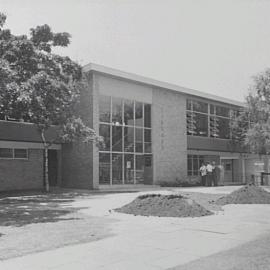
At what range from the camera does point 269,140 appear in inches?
1153

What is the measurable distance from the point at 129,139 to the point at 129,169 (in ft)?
6.29

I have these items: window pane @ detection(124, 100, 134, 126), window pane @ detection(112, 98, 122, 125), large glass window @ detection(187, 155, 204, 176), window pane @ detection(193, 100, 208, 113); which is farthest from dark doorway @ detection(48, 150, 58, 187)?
window pane @ detection(193, 100, 208, 113)

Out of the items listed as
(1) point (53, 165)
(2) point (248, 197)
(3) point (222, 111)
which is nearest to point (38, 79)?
(2) point (248, 197)

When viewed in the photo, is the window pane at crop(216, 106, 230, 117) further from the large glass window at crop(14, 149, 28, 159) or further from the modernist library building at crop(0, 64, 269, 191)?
the large glass window at crop(14, 149, 28, 159)

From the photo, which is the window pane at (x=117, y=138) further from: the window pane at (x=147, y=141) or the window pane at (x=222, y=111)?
the window pane at (x=222, y=111)

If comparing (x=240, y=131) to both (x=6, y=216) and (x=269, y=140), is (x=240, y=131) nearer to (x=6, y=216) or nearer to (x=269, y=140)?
(x=269, y=140)

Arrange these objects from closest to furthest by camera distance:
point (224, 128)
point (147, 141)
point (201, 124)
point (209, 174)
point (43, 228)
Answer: point (43, 228) → point (147, 141) → point (209, 174) → point (201, 124) → point (224, 128)

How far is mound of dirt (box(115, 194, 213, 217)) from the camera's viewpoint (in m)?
12.4

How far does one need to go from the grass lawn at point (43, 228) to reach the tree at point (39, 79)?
331 centimetres

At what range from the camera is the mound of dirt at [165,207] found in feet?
40.7

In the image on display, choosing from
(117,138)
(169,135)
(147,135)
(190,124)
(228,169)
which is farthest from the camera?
(228,169)

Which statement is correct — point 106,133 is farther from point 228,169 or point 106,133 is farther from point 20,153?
point 228,169

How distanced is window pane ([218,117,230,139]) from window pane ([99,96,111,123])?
12.7 meters

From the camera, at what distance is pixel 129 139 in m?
27.3
